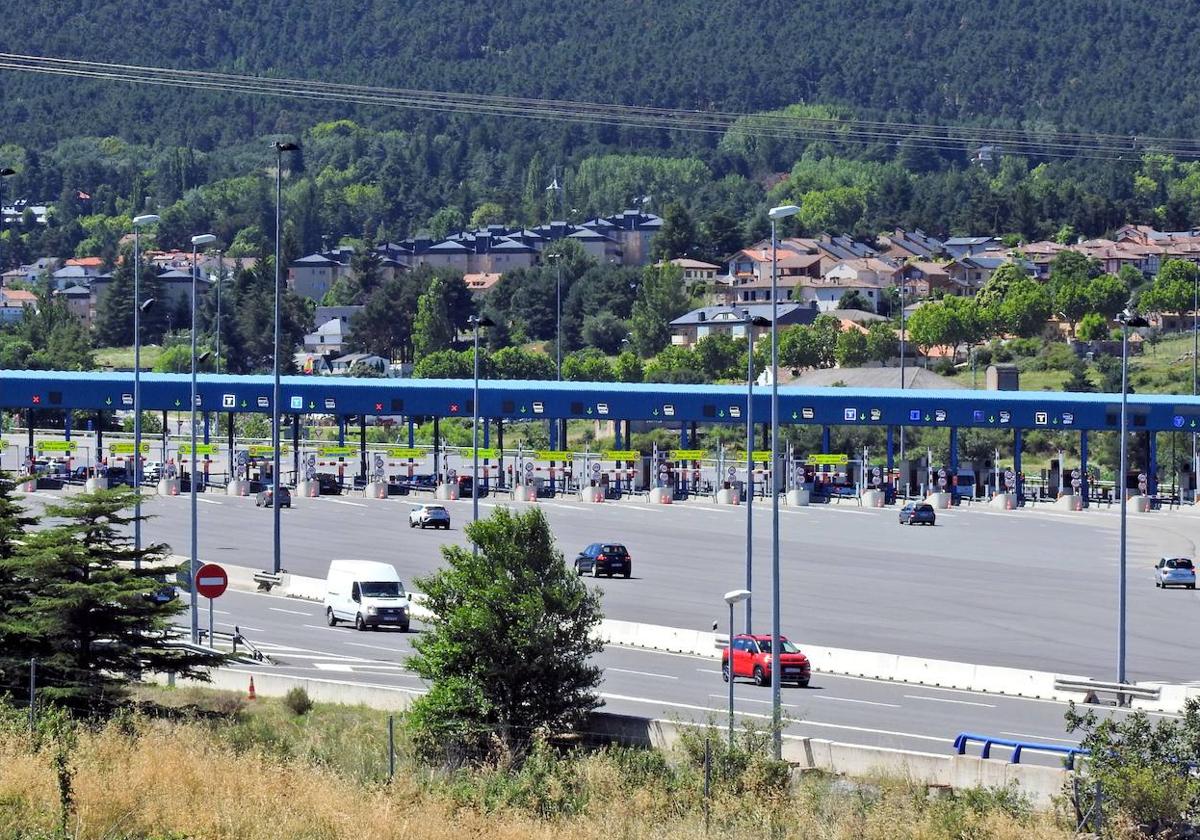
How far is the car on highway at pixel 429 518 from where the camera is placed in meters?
72.8

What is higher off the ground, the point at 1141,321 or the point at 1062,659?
the point at 1141,321

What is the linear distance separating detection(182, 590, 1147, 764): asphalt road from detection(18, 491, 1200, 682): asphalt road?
14.1ft

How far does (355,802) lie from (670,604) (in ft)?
97.9

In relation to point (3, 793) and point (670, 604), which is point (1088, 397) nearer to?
point (670, 604)

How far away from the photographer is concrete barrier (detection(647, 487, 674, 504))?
85.2 m

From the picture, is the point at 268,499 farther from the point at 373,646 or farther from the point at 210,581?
the point at 210,581

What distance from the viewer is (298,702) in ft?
118

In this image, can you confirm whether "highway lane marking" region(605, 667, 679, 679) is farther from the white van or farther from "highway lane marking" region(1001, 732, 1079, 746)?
"highway lane marking" region(1001, 732, 1079, 746)

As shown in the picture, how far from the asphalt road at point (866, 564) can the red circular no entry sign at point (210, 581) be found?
41.0 feet

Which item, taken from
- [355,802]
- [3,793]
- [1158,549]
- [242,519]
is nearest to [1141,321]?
[355,802]

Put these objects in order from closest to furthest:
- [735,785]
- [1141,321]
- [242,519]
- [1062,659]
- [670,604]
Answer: [735,785] < [1141,321] < [1062,659] < [670,604] < [242,519]

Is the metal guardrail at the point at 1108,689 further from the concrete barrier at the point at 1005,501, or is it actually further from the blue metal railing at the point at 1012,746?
the concrete barrier at the point at 1005,501

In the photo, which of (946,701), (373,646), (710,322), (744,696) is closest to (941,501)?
(373,646)

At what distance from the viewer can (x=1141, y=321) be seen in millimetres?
40062
